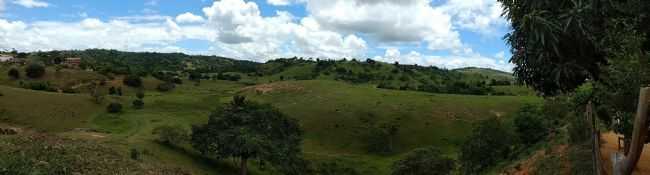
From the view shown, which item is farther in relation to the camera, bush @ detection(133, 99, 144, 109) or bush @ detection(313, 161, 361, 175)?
bush @ detection(133, 99, 144, 109)

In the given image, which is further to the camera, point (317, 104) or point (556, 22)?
point (317, 104)

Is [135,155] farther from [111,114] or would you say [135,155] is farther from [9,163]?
[111,114]

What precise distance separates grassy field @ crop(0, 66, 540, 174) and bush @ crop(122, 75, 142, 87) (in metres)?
2.19

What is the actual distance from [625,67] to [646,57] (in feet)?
1.82

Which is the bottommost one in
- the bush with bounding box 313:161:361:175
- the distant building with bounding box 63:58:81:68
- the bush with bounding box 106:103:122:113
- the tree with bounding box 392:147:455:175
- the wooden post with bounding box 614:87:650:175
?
the bush with bounding box 313:161:361:175

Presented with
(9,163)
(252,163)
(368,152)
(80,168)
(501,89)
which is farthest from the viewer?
(501,89)

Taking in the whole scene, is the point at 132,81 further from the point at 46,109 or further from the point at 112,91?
the point at 46,109

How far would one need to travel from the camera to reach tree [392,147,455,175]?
4891cm

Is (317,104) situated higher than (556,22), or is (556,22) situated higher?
(556,22)

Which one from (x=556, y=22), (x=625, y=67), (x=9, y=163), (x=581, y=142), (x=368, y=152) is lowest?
(x=368, y=152)

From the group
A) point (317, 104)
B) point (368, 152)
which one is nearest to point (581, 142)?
point (368, 152)

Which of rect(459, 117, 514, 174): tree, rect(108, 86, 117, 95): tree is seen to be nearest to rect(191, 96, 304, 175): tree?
rect(459, 117, 514, 174): tree

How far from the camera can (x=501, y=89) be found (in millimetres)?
154625

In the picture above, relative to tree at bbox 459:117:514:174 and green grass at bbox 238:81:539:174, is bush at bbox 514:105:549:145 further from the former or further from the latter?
green grass at bbox 238:81:539:174
